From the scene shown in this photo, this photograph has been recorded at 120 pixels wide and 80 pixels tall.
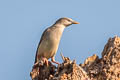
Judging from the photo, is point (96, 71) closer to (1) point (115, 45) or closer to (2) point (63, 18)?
(1) point (115, 45)

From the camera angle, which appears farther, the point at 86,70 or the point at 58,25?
the point at 58,25

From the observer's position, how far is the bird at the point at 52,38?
40.4 ft

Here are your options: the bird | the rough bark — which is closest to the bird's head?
the bird

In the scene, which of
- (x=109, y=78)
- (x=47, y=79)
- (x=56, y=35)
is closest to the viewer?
(x=109, y=78)

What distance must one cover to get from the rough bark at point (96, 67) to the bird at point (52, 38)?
8.27 feet

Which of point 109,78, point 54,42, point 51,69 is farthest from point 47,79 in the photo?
point 54,42

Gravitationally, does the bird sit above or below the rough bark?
above

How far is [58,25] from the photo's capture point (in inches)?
490

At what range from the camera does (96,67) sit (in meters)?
9.20

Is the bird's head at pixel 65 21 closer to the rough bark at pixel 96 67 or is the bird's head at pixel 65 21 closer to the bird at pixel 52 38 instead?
the bird at pixel 52 38

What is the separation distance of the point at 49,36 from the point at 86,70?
324 cm

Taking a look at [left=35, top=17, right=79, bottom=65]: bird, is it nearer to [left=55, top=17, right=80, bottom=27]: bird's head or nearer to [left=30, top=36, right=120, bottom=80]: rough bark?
[left=55, top=17, right=80, bottom=27]: bird's head

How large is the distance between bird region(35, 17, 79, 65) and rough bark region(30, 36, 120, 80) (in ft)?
8.27

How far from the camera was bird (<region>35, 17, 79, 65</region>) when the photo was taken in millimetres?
12328
